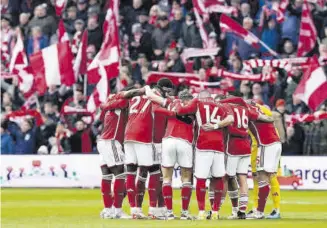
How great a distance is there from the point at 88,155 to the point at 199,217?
44.1 ft

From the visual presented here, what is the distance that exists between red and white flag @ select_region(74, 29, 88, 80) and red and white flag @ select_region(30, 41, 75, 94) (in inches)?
11.4

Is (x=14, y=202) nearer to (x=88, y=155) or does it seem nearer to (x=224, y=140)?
(x=88, y=155)

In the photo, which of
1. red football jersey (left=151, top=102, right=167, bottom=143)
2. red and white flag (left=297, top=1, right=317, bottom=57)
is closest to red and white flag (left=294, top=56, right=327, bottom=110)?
red and white flag (left=297, top=1, right=317, bottom=57)

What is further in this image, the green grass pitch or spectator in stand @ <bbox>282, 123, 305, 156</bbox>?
spectator in stand @ <bbox>282, 123, 305, 156</bbox>

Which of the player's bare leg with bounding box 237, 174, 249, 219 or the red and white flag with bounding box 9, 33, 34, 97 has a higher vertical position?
the red and white flag with bounding box 9, 33, 34, 97

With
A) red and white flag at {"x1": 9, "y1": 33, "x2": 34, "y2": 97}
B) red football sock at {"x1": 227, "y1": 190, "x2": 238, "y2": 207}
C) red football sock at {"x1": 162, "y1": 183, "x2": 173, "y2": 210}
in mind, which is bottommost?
red football sock at {"x1": 227, "y1": 190, "x2": 238, "y2": 207}

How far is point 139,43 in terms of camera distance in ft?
134

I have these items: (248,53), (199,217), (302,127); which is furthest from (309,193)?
(199,217)

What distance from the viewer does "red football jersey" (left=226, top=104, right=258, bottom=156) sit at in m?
25.5

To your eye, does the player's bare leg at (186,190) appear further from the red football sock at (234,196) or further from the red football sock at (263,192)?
the red football sock at (263,192)

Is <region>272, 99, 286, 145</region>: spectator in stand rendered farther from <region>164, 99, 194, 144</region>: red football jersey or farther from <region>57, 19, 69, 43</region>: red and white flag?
<region>57, 19, 69, 43</region>: red and white flag

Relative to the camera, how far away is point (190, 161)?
25.1 m

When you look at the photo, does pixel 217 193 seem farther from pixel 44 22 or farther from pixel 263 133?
pixel 44 22

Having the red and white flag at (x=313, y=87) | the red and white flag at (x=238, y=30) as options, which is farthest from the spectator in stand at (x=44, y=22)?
the red and white flag at (x=313, y=87)
